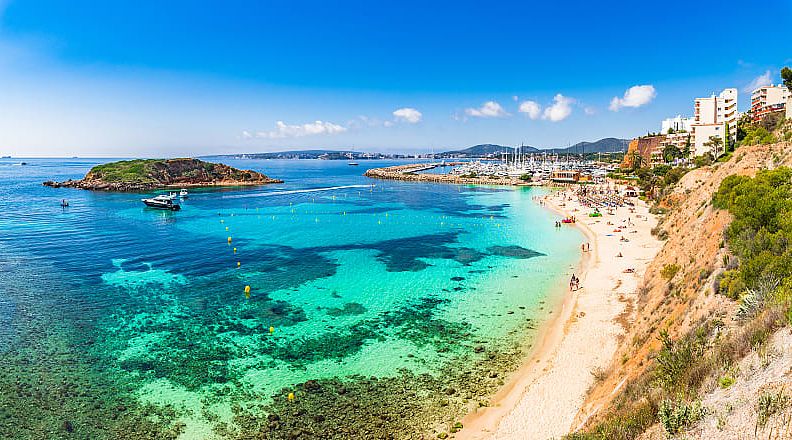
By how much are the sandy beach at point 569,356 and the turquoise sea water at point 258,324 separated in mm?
1151

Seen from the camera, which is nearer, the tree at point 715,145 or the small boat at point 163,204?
the tree at point 715,145

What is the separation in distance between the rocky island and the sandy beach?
10736cm

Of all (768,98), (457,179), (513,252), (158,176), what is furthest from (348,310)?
(457,179)

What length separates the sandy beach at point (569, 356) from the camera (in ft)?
49.6

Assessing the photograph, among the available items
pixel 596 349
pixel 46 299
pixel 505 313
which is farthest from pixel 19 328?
pixel 596 349

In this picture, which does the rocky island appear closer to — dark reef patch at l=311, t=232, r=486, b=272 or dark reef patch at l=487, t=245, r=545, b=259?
dark reef patch at l=311, t=232, r=486, b=272

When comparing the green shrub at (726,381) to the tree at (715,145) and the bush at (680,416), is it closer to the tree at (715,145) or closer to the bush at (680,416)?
the bush at (680,416)

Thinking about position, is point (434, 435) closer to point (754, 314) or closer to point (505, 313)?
Result: point (754, 314)

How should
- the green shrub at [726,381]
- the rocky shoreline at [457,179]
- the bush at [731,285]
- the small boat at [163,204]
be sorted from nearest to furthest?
the green shrub at [726,381] < the bush at [731,285] < the small boat at [163,204] < the rocky shoreline at [457,179]

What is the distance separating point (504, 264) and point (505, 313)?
1169 cm

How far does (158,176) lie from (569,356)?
12271cm

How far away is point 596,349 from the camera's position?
65.7 ft

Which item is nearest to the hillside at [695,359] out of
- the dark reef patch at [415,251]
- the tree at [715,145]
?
the dark reef patch at [415,251]

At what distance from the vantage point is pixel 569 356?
1969 cm
